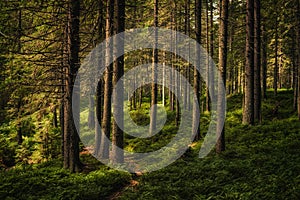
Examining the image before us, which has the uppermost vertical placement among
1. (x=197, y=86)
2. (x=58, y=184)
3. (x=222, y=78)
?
(x=222, y=78)

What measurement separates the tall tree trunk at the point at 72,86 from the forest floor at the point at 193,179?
69cm

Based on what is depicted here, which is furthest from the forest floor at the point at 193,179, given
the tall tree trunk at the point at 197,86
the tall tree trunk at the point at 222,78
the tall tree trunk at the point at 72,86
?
the tall tree trunk at the point at 197,86

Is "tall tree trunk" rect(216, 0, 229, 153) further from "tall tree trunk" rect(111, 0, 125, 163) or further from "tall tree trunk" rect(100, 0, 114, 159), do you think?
"tall tree trunk" rect(100, 0, 114, 159)

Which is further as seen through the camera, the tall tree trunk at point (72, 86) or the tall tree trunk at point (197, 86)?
the tall tree trunk at point (197, 86)

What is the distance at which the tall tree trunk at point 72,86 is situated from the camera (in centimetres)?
1031

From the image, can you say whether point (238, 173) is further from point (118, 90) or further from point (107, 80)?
point (107, 80)

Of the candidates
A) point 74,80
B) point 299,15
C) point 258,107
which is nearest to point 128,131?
point 258,107

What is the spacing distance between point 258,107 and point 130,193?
36.9 feet

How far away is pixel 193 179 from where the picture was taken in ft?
30.5

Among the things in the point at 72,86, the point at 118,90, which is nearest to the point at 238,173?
the point at 118,90

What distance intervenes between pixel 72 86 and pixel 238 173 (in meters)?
6.87

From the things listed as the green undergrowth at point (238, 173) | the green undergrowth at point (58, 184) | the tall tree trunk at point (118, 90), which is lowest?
the green undergrowth at point (58, 184)

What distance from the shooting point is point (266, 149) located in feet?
37.6

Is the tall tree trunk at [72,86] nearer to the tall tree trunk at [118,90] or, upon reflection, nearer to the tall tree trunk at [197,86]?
the tall tree trunk at [118,90]
